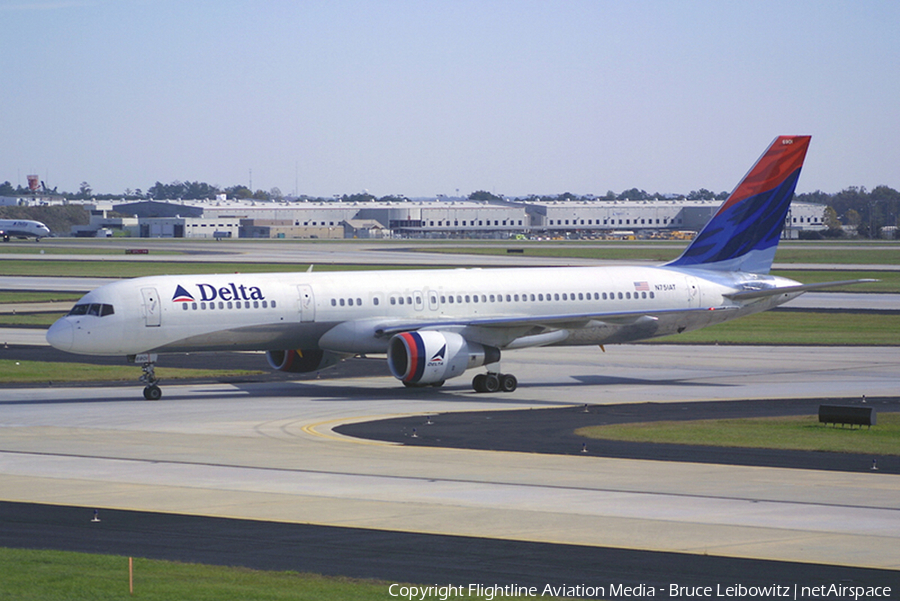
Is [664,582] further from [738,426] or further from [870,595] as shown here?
[738,426]

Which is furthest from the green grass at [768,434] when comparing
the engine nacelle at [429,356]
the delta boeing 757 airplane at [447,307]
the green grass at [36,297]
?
the green grass at [36,297]

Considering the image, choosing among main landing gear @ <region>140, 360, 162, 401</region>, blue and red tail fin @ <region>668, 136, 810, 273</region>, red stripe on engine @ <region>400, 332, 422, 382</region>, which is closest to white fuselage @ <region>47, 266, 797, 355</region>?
main landing gear @ <region>140, 360, 162, 401</region>

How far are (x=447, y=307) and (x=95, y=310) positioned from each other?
529 inches

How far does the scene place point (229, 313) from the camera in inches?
1634

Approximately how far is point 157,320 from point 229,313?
2.61m

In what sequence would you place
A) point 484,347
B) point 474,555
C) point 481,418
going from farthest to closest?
point 484,347
point 481,418
point 474,555

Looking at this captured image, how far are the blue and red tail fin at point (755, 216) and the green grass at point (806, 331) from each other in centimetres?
957

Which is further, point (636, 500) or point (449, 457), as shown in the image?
point (449, 457)

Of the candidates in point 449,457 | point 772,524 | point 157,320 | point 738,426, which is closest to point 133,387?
point 157,320

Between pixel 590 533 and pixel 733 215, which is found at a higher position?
pixel 733 215

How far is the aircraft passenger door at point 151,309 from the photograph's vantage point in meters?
40.2

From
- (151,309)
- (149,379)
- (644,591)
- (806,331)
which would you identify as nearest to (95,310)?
(151,309)

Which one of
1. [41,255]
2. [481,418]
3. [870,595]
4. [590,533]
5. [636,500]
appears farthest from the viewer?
[41,255]

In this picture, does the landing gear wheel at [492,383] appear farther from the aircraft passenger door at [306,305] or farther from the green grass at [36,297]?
the green grass at [36,297]
